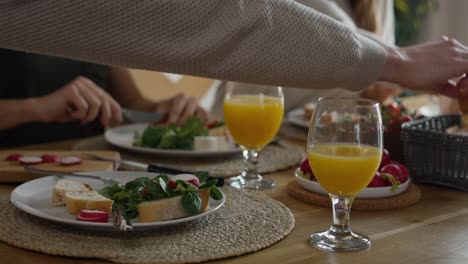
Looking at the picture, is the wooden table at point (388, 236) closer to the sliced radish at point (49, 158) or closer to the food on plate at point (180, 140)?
the sliced radish at point (49, 158)

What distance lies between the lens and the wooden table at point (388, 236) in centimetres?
104

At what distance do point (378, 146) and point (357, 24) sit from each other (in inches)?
70.3

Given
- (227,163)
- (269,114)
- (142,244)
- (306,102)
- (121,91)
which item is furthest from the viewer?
(121,91)

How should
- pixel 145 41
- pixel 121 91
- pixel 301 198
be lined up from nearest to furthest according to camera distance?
pixel 145 41 < pixel 301 198 < pixel 121 91

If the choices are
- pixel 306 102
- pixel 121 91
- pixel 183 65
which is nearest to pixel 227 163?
pixel 183 65

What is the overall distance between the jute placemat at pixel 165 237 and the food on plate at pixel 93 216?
25 mm

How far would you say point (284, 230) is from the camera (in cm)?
115

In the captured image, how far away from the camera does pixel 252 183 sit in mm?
1497

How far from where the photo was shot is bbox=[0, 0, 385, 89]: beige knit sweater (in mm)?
1173

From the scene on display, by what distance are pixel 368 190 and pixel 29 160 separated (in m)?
0.73

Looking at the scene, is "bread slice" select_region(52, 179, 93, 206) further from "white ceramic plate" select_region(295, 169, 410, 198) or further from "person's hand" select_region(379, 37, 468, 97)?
"person's hand" select_region(379, 37, 468, 97)

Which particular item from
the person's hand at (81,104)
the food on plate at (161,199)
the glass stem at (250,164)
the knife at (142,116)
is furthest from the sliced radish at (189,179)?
the knife at (142,116)

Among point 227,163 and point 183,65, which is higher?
point 183,65

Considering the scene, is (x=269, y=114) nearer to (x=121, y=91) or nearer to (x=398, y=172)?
(x=398, y=172)
